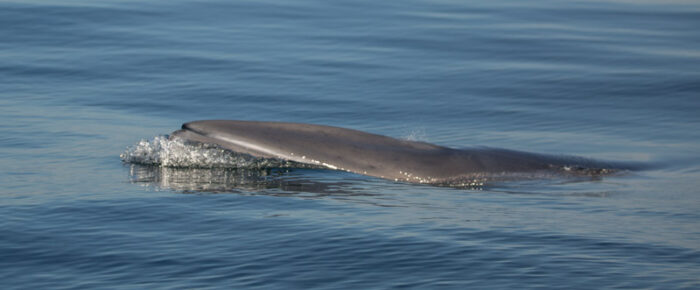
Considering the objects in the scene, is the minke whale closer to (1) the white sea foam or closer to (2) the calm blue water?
(1) the white sea foam

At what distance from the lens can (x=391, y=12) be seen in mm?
29297

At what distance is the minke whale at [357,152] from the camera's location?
1251 centimetres

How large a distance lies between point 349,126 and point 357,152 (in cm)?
455

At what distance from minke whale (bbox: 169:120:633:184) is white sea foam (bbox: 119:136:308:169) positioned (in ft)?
0.49

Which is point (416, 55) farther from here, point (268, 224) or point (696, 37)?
point (268, 224)

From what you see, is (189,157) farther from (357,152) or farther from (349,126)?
(349,126)

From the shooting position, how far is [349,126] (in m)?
17.2

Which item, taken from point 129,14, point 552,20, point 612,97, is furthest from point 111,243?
point 552,20

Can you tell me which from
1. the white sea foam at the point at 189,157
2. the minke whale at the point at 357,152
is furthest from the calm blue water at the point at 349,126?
the minke whale at the point at 357,152

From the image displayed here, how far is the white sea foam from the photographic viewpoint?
1270 cm

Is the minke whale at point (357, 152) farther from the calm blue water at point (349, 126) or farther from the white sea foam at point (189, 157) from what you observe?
the calm blue water at point (349, 126)

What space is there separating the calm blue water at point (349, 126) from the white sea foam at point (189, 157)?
16 cm

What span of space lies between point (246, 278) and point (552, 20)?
21333 millimetres

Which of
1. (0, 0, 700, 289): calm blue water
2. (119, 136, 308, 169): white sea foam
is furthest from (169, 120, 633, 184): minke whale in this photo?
(0, 0, 700, 289): calm blue water
